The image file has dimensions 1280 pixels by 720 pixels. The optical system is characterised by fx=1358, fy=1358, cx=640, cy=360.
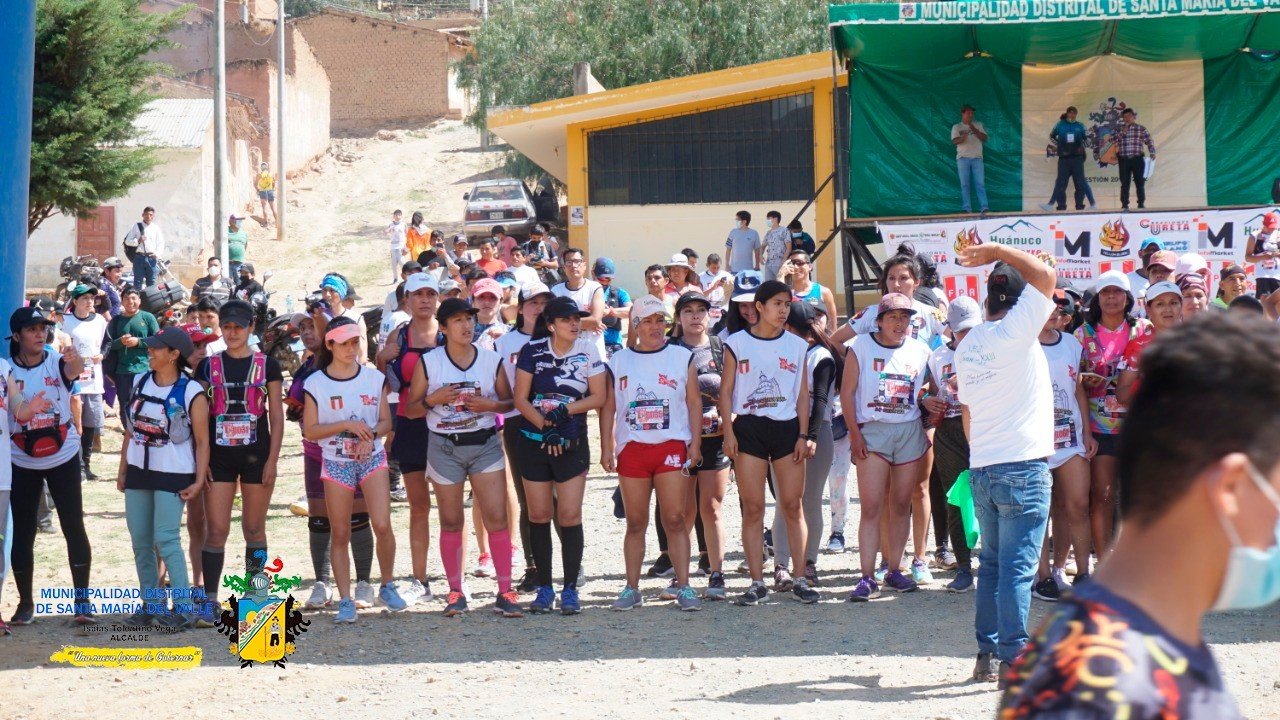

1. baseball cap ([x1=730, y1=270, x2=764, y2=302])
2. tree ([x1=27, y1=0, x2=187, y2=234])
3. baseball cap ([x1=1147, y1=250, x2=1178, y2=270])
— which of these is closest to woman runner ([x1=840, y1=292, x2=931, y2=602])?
Result: baseball cap ([x1=730, y1=270, x2=764, y2=302])

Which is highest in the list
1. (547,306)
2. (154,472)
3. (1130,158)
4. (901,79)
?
(901,79)

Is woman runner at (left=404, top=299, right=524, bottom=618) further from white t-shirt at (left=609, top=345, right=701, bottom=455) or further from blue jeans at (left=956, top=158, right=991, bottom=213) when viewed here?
blue jeans at (left=956, top=158, right=991, bottom=213)

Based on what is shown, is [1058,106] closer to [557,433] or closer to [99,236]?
[557,433]

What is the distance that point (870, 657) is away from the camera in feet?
22.5

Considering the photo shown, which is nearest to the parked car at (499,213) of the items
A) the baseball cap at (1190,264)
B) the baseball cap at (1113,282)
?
the baseball cap at (1190,264)

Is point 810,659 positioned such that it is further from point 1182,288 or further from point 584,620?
point 1182,288

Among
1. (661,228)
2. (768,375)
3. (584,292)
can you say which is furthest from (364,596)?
(661,228)

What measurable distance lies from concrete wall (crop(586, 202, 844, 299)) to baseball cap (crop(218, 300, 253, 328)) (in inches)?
658

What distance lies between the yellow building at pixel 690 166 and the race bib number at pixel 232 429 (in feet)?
52.9

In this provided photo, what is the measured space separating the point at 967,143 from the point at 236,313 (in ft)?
44.4

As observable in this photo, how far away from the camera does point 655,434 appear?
7922 millimetres

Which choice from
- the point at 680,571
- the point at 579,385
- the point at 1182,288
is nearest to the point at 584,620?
the point at 680,571

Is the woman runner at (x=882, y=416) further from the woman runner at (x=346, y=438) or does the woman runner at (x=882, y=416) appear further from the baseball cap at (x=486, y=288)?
the woman runner at (x=346, y=438)

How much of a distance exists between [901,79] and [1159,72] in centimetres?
400
